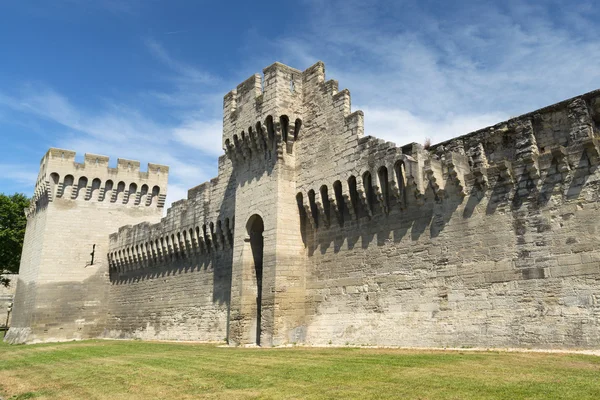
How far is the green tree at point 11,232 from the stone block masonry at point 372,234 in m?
16.6

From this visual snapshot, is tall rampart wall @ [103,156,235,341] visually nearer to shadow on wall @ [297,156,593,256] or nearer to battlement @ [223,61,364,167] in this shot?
battlement @ [223,61,364,167]

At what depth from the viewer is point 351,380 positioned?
26.3 ft

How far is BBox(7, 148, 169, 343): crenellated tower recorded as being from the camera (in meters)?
27.9

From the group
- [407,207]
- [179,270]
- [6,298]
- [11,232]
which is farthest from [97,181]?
[6,298]

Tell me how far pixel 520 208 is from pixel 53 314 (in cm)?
2527

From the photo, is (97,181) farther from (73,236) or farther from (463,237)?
(463,237)

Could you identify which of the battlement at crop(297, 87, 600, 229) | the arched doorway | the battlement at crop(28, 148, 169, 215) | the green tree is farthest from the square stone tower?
the green tree

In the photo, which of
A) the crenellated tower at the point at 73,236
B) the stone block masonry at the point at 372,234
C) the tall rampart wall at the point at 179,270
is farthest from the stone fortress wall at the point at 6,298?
the stone block masonry at the point at 372,234

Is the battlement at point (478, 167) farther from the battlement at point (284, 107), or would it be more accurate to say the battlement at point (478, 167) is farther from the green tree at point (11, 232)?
the green tree at point (11, 232)

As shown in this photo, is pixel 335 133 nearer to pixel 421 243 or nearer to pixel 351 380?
pixel 421 243

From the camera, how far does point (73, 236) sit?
29188 mm

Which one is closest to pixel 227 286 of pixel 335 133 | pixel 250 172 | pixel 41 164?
pixel 250 172

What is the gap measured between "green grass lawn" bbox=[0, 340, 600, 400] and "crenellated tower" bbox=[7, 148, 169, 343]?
16510 mm

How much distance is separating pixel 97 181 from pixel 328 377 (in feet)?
84.3
